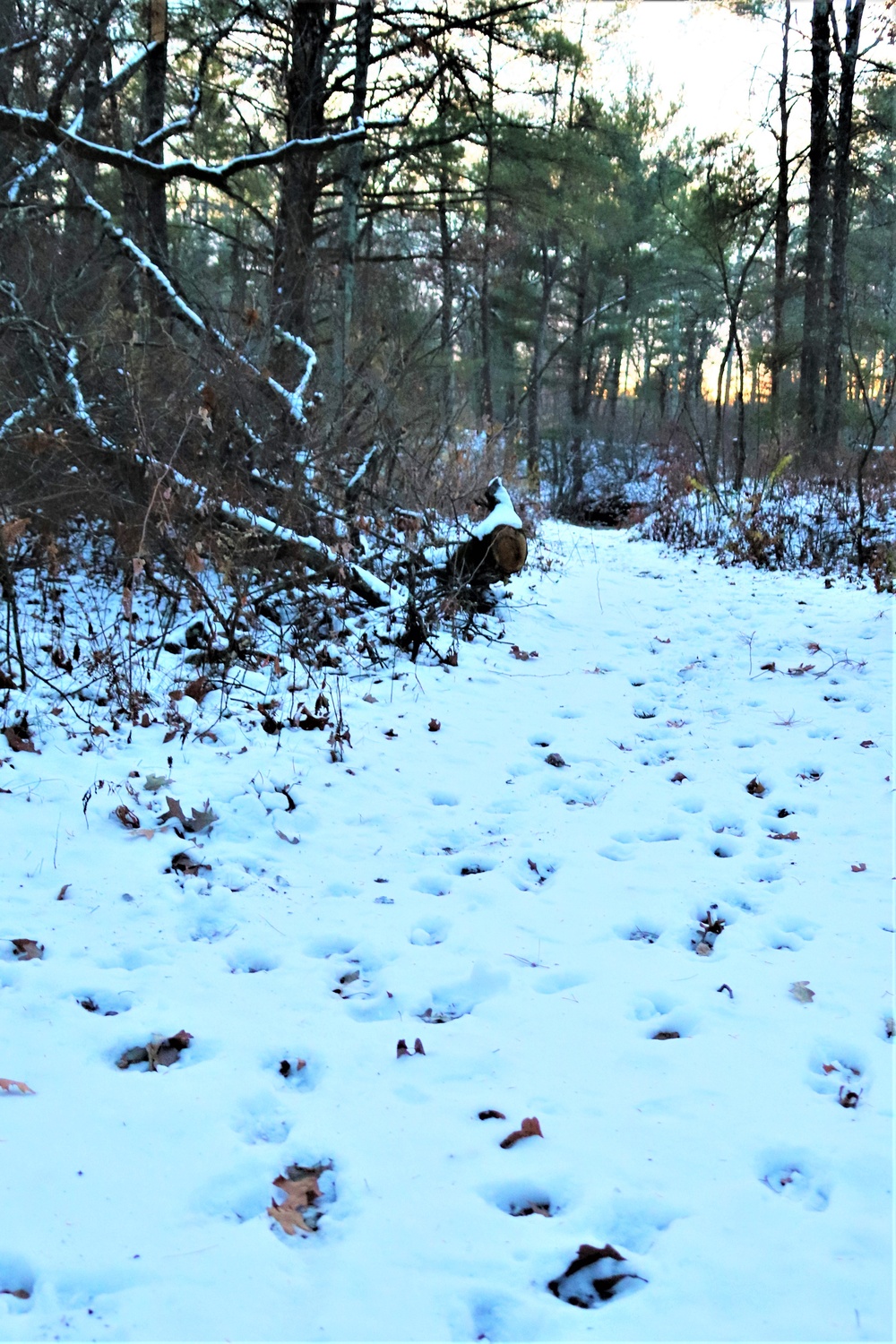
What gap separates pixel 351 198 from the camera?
9031 millimetres

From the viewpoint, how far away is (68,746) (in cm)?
385

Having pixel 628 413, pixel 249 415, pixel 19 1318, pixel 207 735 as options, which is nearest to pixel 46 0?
pixel 249 415

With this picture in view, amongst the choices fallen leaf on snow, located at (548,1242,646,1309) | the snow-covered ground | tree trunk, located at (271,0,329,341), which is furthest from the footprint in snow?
tree trunk, located at (271,0,329,341)

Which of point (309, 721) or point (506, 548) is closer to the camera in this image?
point (309, 721)

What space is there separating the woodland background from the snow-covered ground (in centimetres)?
178

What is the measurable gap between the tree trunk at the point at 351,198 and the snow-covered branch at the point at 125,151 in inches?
104

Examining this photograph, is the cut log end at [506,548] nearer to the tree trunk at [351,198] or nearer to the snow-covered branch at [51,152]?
the tree trunk at [351,198]

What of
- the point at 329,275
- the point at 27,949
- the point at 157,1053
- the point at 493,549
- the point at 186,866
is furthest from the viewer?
the point at 329,275

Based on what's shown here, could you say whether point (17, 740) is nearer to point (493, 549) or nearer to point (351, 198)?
point (493, 549)

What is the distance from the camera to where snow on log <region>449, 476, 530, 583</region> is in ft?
21.3

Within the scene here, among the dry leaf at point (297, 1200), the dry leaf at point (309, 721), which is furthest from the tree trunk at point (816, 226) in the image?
the dry leaf at point (297, 1200)

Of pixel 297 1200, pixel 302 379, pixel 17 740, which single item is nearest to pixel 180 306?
pixel 302 379

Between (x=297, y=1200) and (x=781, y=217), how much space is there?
55.6 feet

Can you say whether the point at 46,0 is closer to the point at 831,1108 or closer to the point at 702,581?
the point at 702,581
